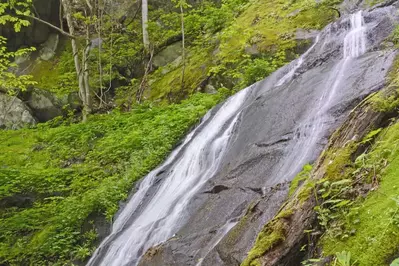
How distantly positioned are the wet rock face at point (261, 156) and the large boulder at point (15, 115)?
9.71 metres

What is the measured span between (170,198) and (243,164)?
4.92ft

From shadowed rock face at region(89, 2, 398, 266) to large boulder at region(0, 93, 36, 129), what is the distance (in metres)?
8.37

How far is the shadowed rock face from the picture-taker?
471cm

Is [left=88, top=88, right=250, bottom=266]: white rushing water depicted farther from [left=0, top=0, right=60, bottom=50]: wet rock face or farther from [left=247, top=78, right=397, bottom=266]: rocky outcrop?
[left=0, top=0, right=60, bottom=50]: wet rock face

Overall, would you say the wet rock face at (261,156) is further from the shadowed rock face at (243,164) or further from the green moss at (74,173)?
the green moss at (74,173)

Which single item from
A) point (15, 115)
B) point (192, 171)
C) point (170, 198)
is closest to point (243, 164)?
point (192, 171)

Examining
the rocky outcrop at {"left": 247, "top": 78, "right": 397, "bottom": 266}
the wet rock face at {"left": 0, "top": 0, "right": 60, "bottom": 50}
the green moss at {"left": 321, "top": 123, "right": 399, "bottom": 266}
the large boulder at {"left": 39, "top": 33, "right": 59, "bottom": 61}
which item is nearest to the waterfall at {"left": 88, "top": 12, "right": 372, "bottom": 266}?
the rocky outcrop at {"left": 247, "top": 78, "right": 397, "bottom": 266}

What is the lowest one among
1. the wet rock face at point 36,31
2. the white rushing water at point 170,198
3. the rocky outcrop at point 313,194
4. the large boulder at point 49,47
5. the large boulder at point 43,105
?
the white rushing water at point 170,198

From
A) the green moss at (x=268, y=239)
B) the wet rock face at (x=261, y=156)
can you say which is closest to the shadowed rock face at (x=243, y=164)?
the wet rock face at (x=261, y=156)

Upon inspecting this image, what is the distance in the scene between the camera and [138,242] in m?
6.04

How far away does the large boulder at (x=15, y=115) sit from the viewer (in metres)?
14.7

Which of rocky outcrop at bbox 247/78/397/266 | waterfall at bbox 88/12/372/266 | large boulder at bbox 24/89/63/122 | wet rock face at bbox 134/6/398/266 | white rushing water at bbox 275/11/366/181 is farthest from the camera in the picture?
large boulder at bbox 24/89/63/122

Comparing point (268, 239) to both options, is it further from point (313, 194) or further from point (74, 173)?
point (74, 173)

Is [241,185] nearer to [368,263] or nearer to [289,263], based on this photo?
[289,263]
